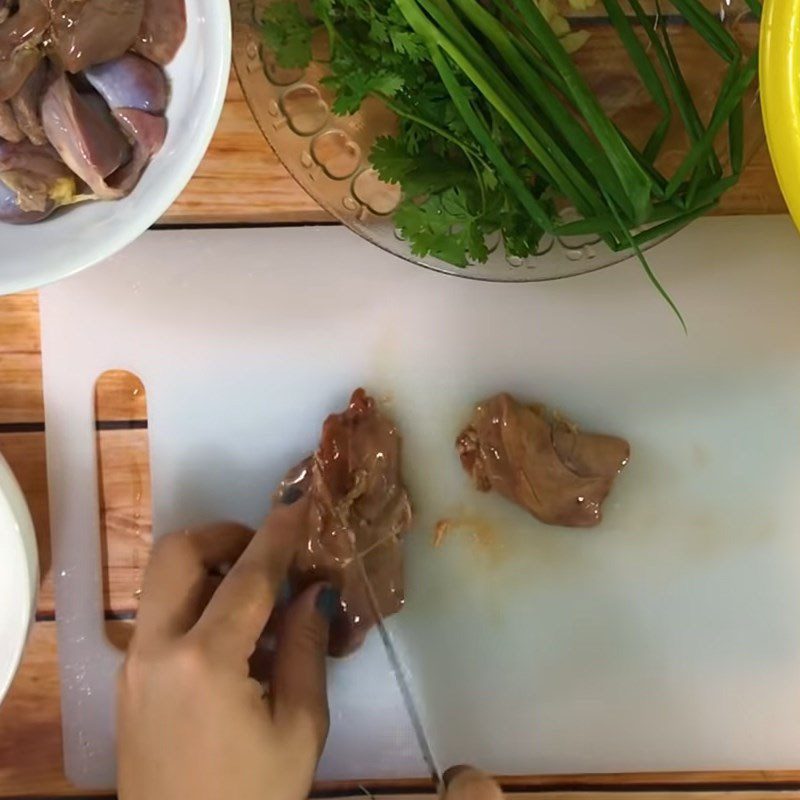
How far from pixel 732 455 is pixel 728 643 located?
200mm

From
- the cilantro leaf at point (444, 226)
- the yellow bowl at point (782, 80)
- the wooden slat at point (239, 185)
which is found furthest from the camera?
the wooden slat at point (239, 185)

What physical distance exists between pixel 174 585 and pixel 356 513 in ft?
0.64

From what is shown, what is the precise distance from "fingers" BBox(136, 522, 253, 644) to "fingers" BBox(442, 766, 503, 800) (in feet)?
1.01

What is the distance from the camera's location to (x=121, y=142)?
2.52 ft

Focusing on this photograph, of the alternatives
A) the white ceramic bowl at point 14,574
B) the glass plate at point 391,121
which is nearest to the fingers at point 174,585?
the white ceramic bowl at point 14,574

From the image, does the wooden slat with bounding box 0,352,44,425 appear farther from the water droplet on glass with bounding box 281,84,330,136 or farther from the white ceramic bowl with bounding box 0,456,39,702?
the water droplet on glass with bounding box 281,84,330,136

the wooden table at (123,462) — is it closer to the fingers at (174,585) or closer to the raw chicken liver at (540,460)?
the fingers at (174,585)

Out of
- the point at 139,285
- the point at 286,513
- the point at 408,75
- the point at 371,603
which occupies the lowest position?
the point at 371,603

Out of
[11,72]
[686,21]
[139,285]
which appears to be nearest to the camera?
[11,72]

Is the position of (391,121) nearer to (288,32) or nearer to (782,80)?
(288,32)

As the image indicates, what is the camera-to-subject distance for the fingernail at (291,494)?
3.23ft

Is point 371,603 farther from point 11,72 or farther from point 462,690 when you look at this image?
point 11,72

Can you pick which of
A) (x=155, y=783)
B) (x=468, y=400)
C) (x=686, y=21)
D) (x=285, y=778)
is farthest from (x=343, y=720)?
(x=686, y=21)

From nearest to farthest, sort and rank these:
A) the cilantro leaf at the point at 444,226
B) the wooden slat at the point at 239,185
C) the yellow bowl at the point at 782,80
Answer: the yellow bowl at the point at 782,80
the cilantro leaf at the point at 444,226
the wooden slat at the point at 239,185
